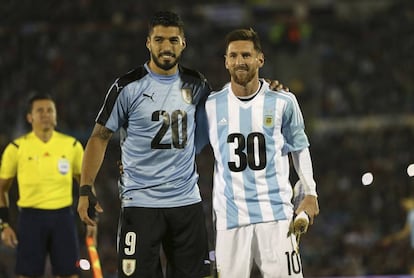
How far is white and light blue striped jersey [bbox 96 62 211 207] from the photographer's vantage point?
518 cm

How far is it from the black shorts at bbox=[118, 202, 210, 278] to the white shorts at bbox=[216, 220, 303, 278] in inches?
7.3

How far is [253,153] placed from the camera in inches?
202

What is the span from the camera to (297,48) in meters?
20.5

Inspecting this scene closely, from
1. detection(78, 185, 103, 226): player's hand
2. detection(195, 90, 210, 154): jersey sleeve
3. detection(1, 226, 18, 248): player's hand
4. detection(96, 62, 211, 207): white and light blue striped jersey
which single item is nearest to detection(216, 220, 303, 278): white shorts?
detection(96, 62, 211, 207): white and light blue striped jersey

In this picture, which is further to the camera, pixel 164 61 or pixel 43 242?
pixel 43 242

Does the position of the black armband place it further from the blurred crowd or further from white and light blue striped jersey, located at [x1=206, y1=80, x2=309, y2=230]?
the blurred crowd

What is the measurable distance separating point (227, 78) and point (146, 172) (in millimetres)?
14152

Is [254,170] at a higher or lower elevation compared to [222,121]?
lower

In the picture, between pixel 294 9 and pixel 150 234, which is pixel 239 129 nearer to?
pixel 150 234

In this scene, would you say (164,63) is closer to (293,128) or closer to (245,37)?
(245,37)

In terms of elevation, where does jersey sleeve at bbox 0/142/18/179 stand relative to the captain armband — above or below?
above

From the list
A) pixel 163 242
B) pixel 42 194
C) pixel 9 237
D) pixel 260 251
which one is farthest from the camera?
pixel 42 194

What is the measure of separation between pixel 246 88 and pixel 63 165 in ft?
8.15

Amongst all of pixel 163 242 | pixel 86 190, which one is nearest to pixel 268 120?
pixel 163 242
